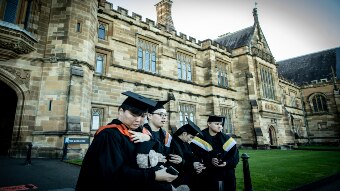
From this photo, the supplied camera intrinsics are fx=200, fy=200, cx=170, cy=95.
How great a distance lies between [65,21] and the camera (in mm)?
10398

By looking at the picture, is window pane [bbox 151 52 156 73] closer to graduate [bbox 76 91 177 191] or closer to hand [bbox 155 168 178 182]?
graduate [bbox 76 91 177 191]

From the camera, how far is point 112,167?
1792mm

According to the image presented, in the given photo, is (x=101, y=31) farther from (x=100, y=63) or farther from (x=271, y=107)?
(x=271, y=107)

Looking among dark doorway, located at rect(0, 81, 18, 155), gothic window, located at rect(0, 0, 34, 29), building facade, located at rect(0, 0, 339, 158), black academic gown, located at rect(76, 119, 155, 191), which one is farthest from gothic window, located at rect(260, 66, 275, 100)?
black academic gown, located at rect(76, 119, 155, 191)

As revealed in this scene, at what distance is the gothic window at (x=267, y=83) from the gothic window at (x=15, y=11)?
20.6 metres

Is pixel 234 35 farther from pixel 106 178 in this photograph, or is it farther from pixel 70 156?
pixel 106 178

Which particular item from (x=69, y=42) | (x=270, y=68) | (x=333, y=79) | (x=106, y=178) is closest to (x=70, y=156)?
(x=69, y=42)

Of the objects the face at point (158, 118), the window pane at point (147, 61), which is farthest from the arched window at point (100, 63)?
the face at point (158, 118)

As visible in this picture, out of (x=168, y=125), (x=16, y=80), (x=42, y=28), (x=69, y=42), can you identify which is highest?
(x=42, y=28)

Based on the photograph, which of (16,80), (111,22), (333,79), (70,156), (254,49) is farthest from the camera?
(333,79)

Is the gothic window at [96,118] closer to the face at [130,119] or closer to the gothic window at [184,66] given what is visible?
the gothic window at [184,66]

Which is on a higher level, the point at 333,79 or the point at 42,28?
the point at 333,79

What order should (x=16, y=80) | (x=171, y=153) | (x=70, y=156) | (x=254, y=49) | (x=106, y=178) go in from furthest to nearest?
(x=254, y=49) → (x=16, y=80) → (x=70, y=156) → (x=171, y=153) → (x=106, y=178)

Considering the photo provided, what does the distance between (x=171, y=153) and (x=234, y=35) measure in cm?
2399
